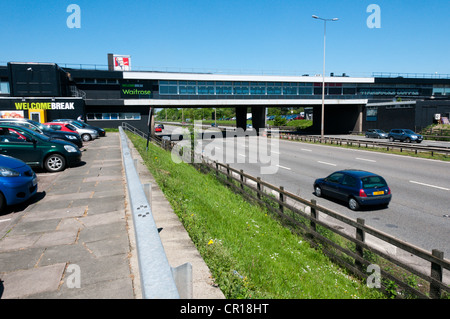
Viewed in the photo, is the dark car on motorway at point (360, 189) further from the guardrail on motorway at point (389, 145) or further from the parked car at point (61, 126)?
the parked car at point (61, 126)

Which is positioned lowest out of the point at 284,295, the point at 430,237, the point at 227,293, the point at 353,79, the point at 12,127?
the point at 430,237

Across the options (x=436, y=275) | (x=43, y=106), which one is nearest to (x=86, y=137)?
(x=43, y=106)

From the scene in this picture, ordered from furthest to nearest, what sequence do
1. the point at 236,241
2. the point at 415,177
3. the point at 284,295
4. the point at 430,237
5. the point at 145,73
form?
1. the point at 145,73
2. the point at 415,177
3. the point at 430,237
4. the point at 236,241
5. the point at 284,295

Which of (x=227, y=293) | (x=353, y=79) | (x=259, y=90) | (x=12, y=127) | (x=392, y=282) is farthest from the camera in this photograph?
(x=353, y=79)

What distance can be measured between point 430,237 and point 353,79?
60010 millimetres

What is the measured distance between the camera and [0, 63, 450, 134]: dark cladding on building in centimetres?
4141

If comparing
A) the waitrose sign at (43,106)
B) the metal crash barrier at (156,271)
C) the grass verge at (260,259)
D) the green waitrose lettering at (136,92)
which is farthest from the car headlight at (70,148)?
the green waitrose lettering at (136,92)

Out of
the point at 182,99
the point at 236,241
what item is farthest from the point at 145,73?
the point at 236,241

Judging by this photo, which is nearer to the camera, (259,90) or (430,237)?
(430,237)

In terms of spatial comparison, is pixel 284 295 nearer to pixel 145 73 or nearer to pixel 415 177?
pixel 415 177

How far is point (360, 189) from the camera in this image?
1235 cm

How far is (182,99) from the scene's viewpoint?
51969 mm

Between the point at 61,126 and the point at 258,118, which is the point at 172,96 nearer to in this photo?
the point at 258,118

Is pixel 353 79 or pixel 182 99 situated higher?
pixel 353 79
